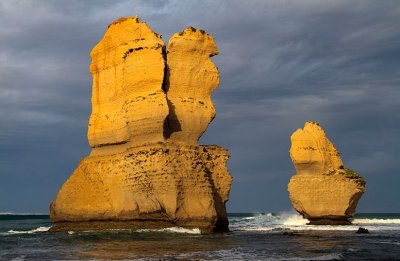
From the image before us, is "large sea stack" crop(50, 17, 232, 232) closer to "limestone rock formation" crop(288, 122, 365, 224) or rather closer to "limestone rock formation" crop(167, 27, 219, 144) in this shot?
"limestone rock formation" crop(167, 27, 219, 144)

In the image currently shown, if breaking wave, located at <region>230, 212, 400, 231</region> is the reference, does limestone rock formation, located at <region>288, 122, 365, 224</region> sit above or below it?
above

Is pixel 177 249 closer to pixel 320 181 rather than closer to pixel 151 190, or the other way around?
pixel 151 190

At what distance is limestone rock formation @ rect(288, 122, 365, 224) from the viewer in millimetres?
49406

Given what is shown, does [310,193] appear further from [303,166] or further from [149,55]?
[149,55]

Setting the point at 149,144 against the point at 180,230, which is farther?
the point at 149,144

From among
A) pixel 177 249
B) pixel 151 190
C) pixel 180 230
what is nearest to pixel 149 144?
pixel 151 190

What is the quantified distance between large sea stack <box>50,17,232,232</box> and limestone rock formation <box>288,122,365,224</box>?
1619 centimetres

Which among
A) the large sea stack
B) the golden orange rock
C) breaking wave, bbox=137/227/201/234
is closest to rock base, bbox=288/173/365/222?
the large sea stack

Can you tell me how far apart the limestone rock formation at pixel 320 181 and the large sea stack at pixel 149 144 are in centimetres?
1619

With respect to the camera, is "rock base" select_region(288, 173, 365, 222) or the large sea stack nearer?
the large sea stack

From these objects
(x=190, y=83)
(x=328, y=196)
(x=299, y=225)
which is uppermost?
(x=190, y=83)

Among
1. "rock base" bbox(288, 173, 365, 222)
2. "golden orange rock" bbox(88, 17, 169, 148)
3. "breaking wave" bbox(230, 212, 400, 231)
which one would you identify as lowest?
"breaking wave" bbox(230, 212, 400, 231)

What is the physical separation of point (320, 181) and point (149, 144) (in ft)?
74.5

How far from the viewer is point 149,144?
109 ft
